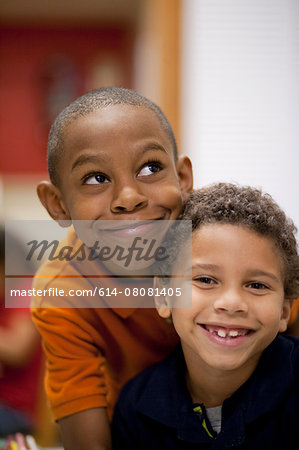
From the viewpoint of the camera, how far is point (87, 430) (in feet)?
2.40

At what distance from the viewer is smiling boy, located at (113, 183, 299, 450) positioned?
0.62 meters

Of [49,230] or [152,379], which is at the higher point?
[49,230]

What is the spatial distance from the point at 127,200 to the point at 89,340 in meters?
0.25

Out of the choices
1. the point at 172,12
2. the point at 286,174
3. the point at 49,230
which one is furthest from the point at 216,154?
the point at 49,230

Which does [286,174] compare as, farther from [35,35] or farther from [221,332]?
[35,35]

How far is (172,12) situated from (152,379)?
1.19 meters

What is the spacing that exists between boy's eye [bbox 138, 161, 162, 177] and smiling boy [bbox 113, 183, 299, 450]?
0.07 metres

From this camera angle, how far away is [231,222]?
648mm

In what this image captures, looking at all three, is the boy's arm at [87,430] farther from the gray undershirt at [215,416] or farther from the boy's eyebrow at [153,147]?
the boy's eyebrow at [153,147]

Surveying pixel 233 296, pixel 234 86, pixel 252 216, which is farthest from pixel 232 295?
pixel 234 86

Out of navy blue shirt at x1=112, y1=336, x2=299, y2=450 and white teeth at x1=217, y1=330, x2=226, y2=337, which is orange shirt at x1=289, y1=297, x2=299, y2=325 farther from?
white teeth at x1=217, y1=330, x2=226, y2=337

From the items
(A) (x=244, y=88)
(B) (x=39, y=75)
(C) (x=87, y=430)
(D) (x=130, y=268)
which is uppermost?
(B) (x=39, y=75)

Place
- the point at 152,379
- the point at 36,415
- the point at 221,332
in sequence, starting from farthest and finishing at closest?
1. the point at 36,415
2. the point at 152,379
3. the point at 221,332

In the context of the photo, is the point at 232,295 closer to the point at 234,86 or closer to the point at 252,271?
the point at 252,271
